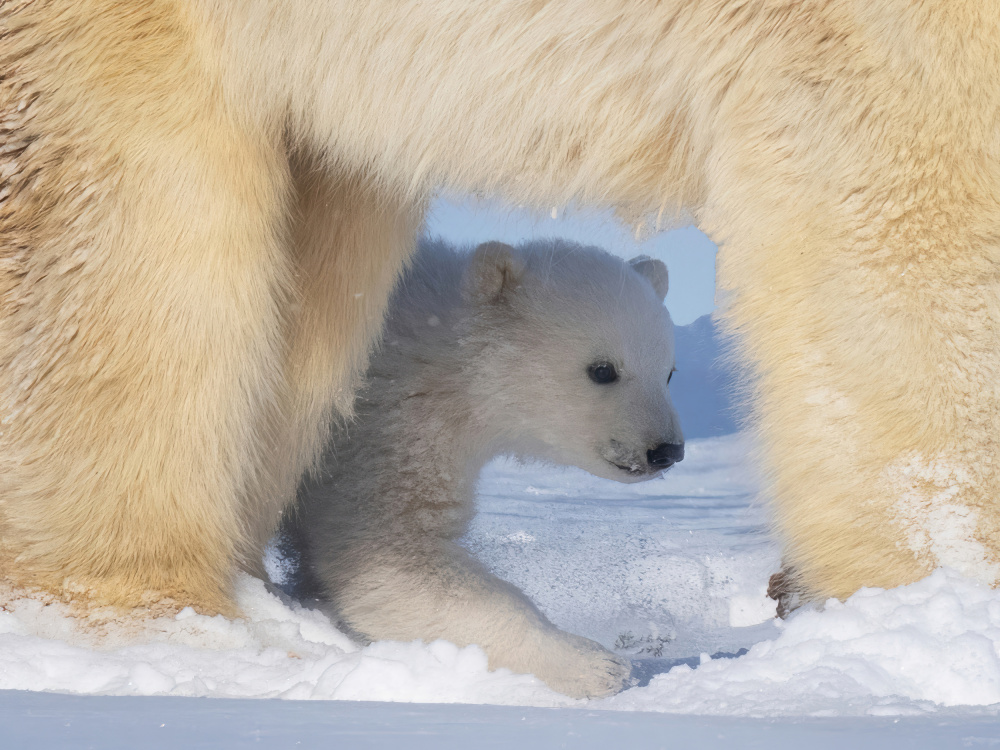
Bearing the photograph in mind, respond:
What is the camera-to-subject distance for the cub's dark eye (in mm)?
2307

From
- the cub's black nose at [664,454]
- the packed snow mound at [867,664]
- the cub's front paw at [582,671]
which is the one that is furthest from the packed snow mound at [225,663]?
the cub's black nose at [664,454]

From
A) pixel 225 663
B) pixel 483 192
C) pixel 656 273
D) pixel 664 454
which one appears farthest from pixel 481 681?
pixel 656 273

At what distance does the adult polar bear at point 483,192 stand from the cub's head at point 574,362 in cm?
73

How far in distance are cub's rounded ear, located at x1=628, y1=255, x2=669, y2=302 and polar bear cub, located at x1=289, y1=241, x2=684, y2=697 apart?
192 millimetres

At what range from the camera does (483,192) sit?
4.95 ft

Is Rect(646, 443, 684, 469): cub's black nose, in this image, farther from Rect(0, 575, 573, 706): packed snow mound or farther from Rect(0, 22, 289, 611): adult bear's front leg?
Rect(0, 22, 289, 611): adult bear's front leg

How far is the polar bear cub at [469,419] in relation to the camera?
85.7 inches

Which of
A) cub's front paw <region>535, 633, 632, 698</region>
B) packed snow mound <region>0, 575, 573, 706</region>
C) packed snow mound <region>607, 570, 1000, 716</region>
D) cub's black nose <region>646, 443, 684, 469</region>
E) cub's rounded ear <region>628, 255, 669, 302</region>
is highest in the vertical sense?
cub's rounded ear <region>628, 255, 669, 302</region>

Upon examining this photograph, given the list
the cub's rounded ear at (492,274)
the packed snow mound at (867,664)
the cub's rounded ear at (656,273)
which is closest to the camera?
the packed snow mound at (867,664)

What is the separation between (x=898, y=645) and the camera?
3.66ft

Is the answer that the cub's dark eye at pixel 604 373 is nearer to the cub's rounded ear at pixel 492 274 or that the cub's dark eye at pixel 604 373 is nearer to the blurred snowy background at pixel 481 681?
the cub's rounded ear at pixel 492 274

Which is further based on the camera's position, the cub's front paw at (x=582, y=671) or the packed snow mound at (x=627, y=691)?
the cub's front paw at (x=582, y=671)

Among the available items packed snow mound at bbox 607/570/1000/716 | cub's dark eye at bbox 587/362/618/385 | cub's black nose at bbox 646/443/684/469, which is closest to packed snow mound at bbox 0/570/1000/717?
packed snow mound at bbox 607/570/1000/716

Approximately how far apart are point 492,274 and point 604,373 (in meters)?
0.37
